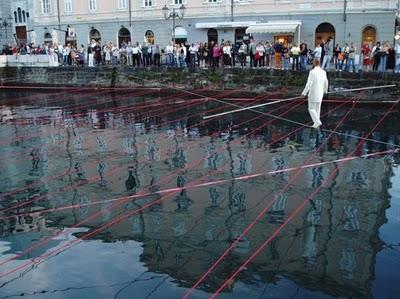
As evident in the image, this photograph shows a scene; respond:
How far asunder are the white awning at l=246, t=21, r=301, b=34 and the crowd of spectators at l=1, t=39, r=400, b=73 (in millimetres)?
7936

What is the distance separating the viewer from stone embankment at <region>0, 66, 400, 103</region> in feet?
80.4

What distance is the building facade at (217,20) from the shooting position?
37281mm

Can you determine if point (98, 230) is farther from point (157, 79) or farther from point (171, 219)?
point (157, 79)

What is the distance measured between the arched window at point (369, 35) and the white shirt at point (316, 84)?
23.9 meters

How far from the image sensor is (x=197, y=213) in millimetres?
9570

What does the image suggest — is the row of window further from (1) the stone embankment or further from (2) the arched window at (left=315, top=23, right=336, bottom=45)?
(1) the stone embankment

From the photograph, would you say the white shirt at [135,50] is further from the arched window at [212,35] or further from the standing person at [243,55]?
the arched window at [212,35]

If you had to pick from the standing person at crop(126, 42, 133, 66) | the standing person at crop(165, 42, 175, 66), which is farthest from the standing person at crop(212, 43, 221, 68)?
the standing person at crop(126, 42, 133, 66)

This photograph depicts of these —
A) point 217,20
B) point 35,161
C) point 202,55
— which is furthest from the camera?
point 217,20

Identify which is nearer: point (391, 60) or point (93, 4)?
point (391, 60)

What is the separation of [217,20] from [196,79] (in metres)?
14.6

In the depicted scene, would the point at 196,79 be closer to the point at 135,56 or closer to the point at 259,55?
the point at 259,55

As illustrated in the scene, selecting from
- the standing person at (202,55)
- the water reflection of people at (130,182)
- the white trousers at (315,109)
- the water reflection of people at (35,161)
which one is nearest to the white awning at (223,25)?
the standing person at (202,55)

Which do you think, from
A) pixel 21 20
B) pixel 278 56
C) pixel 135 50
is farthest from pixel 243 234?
pixel 21 20
